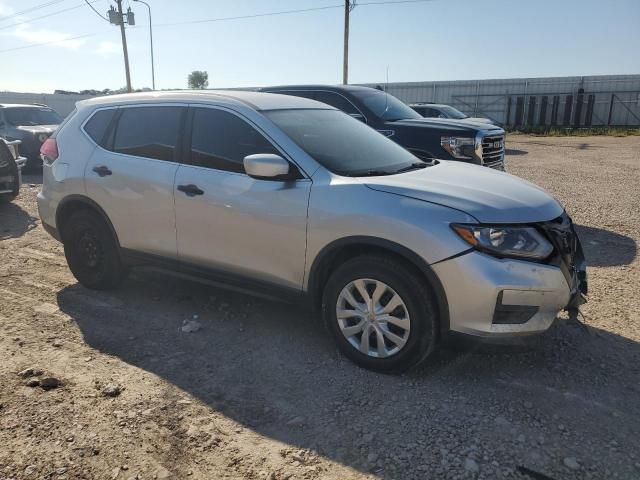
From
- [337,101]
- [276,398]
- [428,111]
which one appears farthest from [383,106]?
[428,111]

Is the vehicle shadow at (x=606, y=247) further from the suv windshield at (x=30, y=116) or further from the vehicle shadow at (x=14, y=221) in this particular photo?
the suv windshield at (x=30, y=116)

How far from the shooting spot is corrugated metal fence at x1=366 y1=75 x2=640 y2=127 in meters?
29.7

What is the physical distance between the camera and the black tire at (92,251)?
15.5 ft

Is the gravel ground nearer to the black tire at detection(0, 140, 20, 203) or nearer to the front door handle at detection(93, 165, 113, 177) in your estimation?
the front door handle at detection(93, 165, 113, 177)

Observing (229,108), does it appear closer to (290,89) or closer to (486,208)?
(486,208)

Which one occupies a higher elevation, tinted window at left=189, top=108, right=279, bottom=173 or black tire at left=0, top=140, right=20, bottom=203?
tinted window at left=189, top=108, right=279, bottom=173

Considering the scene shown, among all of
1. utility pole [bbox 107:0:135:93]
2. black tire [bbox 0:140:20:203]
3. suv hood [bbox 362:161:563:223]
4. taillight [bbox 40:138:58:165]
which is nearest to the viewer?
suv hood [bbox 362:161:563:223]

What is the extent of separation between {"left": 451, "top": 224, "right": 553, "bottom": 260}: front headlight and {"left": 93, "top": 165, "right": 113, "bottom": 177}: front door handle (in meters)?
3.03

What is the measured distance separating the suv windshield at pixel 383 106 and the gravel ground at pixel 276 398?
3.67 metres

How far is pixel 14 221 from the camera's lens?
8000 mm

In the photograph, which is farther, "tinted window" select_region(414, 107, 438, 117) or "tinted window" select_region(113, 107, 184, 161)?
"tinted window" select_region(414, 107, 438, 117)

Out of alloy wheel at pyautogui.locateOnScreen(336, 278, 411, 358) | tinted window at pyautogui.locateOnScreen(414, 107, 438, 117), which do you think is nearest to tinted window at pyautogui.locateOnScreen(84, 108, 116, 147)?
alloy wheel at pyautogui.locateOnScreen(336, 278, 411, 358)

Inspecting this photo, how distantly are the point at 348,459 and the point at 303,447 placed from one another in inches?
9.9

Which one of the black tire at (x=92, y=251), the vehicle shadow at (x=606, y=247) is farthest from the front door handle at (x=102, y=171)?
the vehicle shadow at (x=606, y=247)
